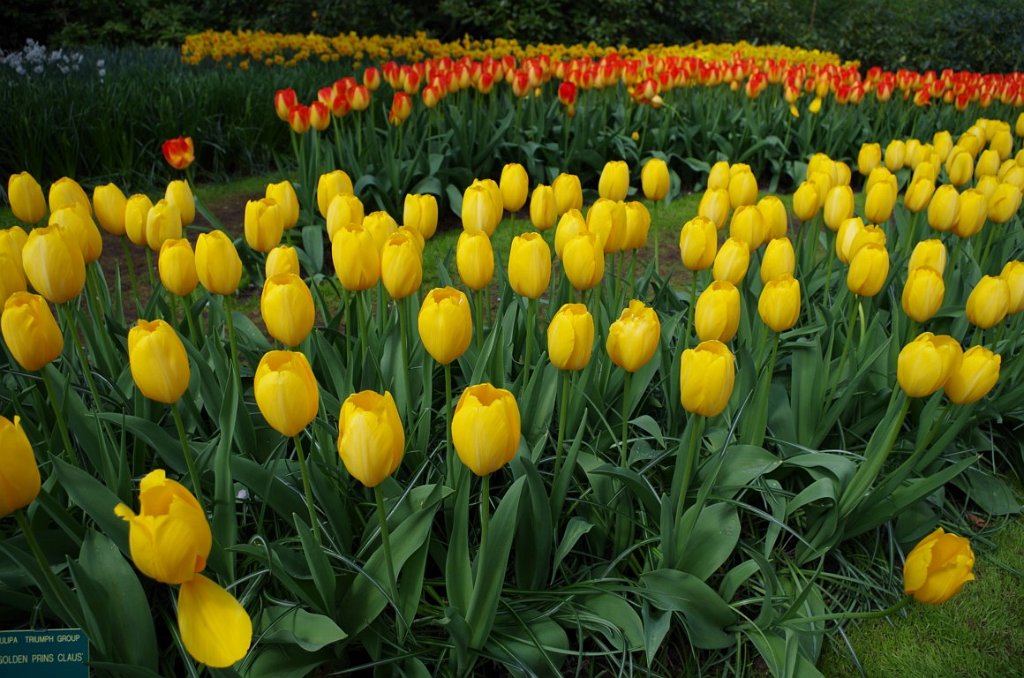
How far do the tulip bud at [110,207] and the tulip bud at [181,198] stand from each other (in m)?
0.12

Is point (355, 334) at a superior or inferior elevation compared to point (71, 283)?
inferior

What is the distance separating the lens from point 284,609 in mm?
1602

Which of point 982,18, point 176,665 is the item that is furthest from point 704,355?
point 982,18

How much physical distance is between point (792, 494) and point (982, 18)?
48.3 feet

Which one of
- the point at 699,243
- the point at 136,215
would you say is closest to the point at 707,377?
the point at 699,243

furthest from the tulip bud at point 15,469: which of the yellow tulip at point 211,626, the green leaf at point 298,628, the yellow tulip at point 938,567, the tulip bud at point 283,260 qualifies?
the yellow tulip at point 938,567

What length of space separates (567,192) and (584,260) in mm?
660

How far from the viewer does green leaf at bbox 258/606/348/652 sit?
1.48 meters

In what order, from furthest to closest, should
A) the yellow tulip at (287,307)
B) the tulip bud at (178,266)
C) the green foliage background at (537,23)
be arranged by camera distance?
the green foliage background at (537,23) → the tulip bud at (178,266) → the yellow tulip at (287,307)

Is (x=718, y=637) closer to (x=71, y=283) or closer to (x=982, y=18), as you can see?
(x=71, y=283)

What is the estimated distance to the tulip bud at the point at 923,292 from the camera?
1.90 metres

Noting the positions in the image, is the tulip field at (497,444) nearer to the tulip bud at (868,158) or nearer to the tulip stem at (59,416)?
the tulip stem at (59,416)

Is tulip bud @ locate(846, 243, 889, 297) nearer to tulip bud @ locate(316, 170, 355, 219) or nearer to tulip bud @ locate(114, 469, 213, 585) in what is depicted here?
tulip bud @ locate(316, 170, 355, 219)

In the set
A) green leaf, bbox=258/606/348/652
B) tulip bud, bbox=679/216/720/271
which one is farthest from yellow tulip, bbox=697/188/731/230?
green leaf, bbox=258/606/348/652
